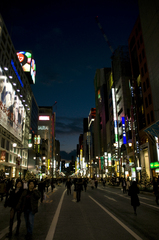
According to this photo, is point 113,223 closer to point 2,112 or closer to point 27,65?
point 2,112

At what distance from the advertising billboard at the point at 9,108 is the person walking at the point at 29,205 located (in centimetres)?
3704

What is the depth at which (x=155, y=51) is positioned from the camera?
139ft

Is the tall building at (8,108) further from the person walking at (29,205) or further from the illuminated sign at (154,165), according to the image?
the person walking at (29,205)

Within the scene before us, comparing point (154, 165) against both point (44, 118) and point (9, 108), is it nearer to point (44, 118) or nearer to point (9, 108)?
point (9, 108)

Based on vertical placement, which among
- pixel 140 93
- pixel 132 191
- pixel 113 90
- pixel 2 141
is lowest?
pixel 132 191

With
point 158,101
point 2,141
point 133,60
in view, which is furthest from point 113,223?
point 133,60

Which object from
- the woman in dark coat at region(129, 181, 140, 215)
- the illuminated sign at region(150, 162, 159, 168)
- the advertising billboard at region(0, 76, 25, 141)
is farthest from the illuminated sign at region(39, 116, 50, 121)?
the woman in dark coat at region(129, 181, 140, 215)

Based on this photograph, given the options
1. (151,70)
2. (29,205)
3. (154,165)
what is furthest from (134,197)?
(151,70)

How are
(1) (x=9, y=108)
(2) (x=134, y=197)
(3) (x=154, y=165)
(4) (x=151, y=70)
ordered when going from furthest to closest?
(1) (x=9, y=108), (4) (x=151, y=70), (3) (x=154, y=165), (2) (x=134, y=197)

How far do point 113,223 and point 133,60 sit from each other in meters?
58.0

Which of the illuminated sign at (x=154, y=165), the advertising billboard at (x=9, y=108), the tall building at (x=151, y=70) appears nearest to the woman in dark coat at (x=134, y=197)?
the tall building at (x=151, y=70)

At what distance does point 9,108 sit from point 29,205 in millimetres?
43705

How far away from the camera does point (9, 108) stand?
47062 millimetres

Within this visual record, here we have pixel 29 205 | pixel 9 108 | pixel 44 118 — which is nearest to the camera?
pixel 29 205
